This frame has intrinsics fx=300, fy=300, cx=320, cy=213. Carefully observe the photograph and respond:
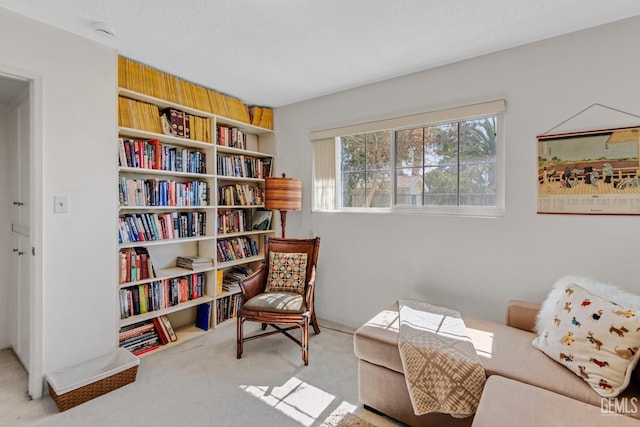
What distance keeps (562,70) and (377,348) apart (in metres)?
2.20

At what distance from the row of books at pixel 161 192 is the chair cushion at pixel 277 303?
3.61 ft

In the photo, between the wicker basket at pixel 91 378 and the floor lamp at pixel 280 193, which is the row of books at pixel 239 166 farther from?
the wicker basket at pixel 91 378

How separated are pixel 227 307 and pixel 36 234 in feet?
5.59

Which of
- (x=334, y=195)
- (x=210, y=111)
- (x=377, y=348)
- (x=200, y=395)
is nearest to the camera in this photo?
(x=377, y=348)

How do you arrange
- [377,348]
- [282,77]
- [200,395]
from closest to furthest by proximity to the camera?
[377,348]
[200,395]
[282,77]

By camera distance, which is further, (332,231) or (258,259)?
(258,259)

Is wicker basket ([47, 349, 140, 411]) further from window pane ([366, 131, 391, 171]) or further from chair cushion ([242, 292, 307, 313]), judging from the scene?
window pane ([366, 131, 391, 171])

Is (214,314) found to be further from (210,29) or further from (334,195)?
(210,29)

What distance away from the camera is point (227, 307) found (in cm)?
312

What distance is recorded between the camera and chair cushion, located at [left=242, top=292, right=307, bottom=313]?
2.37 meters

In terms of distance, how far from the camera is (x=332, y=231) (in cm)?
314

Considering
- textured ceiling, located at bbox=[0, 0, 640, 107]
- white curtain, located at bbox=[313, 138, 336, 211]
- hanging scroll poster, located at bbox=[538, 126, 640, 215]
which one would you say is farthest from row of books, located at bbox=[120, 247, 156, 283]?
hanging scroll poster, located at bbox=[538, 126, 640, 215]

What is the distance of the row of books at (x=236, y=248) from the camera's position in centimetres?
312

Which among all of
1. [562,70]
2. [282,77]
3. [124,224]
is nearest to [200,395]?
[124,224]
